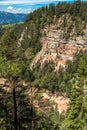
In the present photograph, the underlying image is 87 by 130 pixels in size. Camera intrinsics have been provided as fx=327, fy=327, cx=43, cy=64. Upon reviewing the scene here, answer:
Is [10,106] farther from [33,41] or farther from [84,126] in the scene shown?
[33,41]

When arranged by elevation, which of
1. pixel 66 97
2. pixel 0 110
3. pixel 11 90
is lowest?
pixel 66 97

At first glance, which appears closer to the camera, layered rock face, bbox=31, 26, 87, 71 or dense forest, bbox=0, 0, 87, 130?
dense forest, bbox=0, 0, 87, 130

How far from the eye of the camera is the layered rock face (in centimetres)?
16275

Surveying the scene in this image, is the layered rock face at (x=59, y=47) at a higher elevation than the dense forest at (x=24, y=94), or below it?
below

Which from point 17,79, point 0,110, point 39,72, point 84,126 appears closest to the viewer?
point 17,79

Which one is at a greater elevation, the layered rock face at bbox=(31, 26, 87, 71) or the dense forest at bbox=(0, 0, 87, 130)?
the dense forest at bbox=(0, 0, 87, 130)

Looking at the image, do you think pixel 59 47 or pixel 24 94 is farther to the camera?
pixel 59 47

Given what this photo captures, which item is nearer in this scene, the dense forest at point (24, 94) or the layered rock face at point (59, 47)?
the dense forest at point (24, 94)

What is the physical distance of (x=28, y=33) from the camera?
186000 mm

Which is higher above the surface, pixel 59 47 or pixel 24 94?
pixel 24 94

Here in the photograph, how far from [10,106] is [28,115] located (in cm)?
251

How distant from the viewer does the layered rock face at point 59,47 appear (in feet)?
534

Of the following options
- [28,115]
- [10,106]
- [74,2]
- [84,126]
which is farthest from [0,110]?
[74,2]

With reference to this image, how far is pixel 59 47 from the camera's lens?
165375 millimetres
